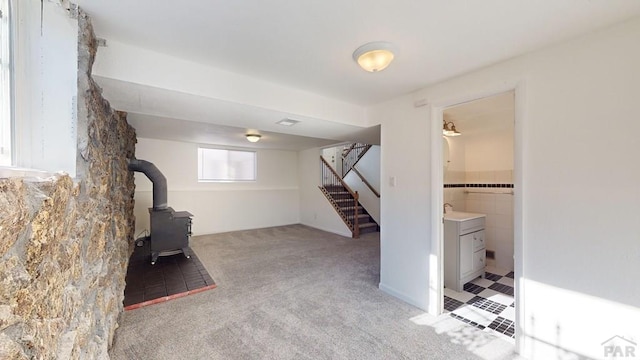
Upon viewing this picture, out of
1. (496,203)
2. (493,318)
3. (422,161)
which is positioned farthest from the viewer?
(496,203)

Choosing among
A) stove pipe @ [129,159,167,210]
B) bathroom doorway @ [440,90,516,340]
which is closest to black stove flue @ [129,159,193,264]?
stove pipe @ [129,159,167,210]

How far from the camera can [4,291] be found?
2.37 feet

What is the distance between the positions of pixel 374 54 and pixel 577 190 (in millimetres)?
1682

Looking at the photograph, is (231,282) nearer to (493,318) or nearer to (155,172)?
Result: (155,172)

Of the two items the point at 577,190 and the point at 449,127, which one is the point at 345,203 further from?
the point at 577,190

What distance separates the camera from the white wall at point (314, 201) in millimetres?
6355

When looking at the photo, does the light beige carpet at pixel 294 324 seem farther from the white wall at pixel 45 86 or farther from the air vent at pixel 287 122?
the air vent at pixel 287 122

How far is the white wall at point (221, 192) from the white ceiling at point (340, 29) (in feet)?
12.8

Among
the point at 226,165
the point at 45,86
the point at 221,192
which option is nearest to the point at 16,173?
the point at 45,86

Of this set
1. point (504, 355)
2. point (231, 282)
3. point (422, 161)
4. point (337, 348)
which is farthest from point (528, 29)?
point (231, 282)

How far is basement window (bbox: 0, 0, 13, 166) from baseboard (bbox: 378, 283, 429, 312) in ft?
10.3

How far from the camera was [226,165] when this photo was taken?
260 inches

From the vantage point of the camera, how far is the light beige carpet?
78.0 inches

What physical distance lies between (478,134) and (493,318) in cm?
285
